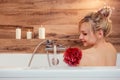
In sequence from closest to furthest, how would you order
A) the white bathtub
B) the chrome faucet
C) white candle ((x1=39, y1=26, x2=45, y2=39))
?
1. the white bathtub
2. the chrome faucet
3. white candle ((x1=39, y1=26, x2=45, y2=39))

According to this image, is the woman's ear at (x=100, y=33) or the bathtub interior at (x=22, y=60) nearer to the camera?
the woman's ear at (x=100, y=33)

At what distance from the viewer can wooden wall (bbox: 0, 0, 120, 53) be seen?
326 cm

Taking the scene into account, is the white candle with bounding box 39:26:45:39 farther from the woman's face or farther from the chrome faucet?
the woman's face

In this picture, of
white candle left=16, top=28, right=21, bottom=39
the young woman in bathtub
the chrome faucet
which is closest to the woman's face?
the young woman in bathtub

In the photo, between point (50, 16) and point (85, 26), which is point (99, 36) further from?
point (50, 16)

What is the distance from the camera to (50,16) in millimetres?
3281

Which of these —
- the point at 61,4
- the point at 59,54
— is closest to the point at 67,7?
the point at 61,4

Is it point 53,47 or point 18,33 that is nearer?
point 53,47

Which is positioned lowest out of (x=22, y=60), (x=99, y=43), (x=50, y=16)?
(x=22, y=60)

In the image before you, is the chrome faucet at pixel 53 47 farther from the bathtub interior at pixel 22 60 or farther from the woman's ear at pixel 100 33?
the woman's ear at pixel 100 33

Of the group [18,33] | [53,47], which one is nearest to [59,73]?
[53,47]

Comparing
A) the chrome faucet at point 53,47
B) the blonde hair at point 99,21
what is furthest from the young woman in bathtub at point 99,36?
the chrome faucet at point 53,47

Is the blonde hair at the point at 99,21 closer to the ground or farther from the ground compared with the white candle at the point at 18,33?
farther from the ground

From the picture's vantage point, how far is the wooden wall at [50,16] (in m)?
3.26
